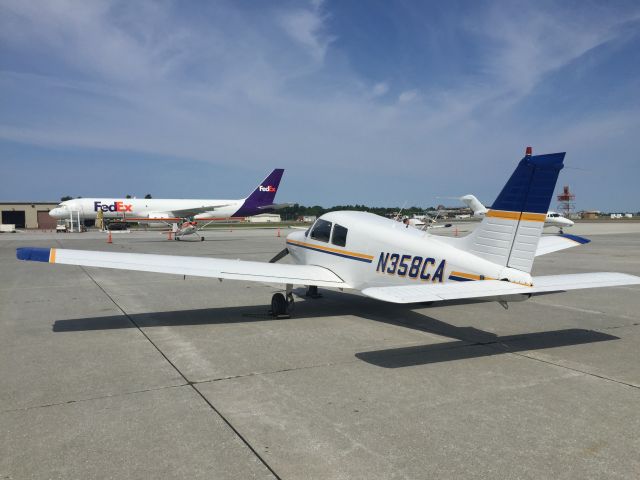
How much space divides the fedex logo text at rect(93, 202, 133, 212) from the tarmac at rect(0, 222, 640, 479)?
4819 centimetres

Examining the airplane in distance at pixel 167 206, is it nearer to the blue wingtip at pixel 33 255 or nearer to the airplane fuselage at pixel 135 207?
the airplane fuselage at pixel 135 207

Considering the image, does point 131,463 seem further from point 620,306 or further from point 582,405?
point 620,306

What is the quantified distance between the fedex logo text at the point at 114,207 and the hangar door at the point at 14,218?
42746 millimetres

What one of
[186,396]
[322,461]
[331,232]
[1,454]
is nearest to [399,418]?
[322,461]

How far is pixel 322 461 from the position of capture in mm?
3768

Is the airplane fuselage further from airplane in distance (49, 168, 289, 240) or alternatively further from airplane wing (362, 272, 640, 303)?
airplane wing (362, 272, 640, 303)

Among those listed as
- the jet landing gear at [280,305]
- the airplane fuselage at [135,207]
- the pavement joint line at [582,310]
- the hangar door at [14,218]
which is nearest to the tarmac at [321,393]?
the pavement joint line at [582,310]

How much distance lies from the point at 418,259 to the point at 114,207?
54.6 metres

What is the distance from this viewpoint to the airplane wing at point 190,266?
818cm

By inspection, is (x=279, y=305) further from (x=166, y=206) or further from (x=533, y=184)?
(x=166, y=206)

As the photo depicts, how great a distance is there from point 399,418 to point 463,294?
2.16 m

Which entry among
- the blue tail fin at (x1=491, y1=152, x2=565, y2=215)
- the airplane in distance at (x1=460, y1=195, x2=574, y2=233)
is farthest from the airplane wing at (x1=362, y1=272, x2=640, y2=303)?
the airplane in distance at (x1=460, y1=195, x2=574, y2=233)

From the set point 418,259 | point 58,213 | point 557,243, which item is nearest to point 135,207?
point 58,213

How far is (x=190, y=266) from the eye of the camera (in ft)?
28.7
